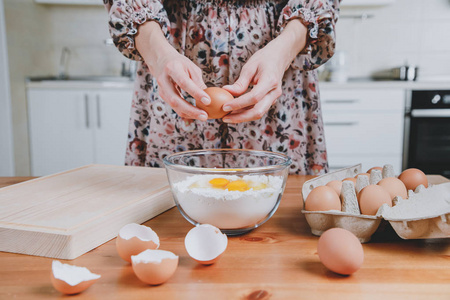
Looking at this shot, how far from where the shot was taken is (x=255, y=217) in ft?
1.99

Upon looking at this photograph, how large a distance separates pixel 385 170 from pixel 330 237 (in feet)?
1.10

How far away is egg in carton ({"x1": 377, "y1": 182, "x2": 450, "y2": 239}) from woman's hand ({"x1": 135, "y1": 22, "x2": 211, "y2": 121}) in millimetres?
349

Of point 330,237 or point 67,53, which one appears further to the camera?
point 67,53

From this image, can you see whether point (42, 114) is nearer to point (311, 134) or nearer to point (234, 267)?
point (311, 134)

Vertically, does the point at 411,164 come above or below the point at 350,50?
below

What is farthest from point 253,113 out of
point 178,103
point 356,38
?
point 356,38

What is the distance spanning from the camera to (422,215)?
1.68 ft

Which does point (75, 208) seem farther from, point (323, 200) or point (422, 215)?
point (422, 215)

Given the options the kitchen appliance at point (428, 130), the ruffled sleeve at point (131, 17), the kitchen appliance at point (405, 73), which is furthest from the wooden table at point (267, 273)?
the kitchen appliance at point (405, 73)

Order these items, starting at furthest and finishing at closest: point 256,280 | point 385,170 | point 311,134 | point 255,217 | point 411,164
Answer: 1. point 411,164
2. point 311,134
3. point 385,170
4. point 255,217
5. point 256,280

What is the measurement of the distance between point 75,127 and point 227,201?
235 centimetres

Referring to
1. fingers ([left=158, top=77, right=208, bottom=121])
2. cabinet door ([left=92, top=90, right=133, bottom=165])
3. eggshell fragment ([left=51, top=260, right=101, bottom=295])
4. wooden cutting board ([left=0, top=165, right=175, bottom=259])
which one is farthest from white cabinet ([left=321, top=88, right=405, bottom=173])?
eggshell fragment ([left=51, top=260, right=101, bottom=295])

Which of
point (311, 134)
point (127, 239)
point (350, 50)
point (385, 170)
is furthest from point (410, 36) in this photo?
point (127, 239)

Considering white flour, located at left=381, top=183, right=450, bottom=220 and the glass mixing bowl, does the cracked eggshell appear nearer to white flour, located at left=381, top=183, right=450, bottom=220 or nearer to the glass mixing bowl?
the glass mixing bowl
